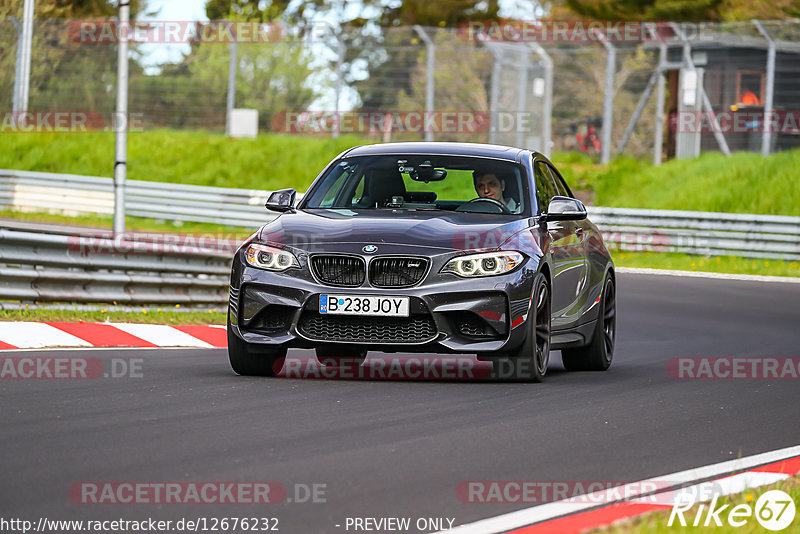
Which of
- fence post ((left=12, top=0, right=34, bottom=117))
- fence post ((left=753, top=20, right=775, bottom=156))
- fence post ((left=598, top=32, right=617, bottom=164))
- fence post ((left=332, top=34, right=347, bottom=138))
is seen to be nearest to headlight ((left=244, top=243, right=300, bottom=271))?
fence post ((left=753, top=20, right=775, bottom=156))

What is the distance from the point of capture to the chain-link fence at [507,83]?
30.6 m

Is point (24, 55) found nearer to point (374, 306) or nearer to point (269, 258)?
point (269, 258)

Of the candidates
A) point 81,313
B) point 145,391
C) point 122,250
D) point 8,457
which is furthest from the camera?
point 122,250

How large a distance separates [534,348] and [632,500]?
12.3 feet

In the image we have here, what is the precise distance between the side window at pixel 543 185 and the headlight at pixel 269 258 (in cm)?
205

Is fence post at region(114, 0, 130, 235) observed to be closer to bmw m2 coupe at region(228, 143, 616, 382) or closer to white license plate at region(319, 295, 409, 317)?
bmw m2 coupe at region(228, 143, 616, 382)

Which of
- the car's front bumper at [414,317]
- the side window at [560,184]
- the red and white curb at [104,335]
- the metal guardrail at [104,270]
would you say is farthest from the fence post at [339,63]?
the car's front bumper at [414,317]

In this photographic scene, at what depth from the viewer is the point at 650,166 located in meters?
33.6

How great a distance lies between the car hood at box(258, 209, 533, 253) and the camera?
9086 mm

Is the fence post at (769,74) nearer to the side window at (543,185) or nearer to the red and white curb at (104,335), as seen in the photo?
the red and white curb at (104,335)

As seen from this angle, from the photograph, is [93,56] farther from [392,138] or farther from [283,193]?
[283,193]

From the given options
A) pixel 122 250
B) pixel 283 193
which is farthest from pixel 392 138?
pixel 283 193

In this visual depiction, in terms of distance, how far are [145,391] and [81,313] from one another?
17.2 feet

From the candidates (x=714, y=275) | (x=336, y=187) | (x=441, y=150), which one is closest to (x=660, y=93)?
(x=714, y=275)
